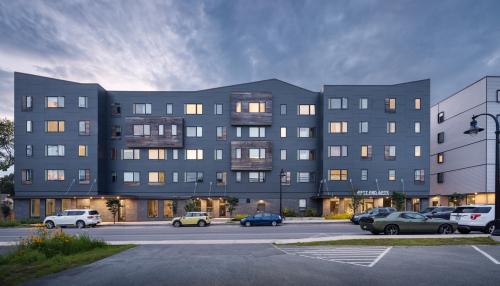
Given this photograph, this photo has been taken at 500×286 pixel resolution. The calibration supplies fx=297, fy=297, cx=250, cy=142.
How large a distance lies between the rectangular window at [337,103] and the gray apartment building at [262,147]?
0.50 ft

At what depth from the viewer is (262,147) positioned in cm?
4506

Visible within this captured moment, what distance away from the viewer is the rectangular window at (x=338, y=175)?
4450 centimetres

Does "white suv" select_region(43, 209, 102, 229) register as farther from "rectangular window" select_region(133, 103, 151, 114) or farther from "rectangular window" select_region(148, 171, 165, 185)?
"rectangular window" select_region(133, 103, 151, 114)

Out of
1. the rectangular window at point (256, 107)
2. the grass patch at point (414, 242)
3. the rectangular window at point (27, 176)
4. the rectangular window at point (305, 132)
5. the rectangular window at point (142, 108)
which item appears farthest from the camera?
the rectangular window at point (305, 132)

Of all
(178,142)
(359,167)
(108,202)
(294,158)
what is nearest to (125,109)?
(178,142)

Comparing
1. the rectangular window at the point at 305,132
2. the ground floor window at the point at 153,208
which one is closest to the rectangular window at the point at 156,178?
the ground floor window at the point at 153,208

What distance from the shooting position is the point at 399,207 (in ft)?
134

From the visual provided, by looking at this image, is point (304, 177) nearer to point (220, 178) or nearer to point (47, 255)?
point (220, 178)

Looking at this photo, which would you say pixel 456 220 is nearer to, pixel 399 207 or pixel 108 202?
pixel 399 207

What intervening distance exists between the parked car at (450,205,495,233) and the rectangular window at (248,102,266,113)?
30.0 metres

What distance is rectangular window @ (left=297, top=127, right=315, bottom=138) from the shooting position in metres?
46.4

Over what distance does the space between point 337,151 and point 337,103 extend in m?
7.33

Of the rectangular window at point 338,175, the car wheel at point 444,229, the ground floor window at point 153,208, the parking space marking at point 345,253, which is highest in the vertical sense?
the rectangular window at point 338,175

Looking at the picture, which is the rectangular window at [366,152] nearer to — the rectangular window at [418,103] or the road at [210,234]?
the rectangular window at [418,103]
